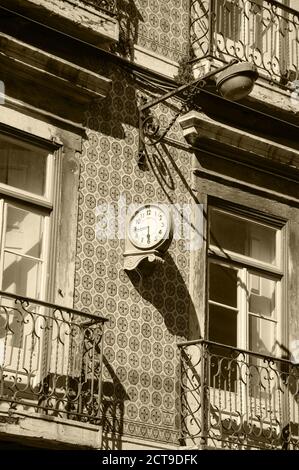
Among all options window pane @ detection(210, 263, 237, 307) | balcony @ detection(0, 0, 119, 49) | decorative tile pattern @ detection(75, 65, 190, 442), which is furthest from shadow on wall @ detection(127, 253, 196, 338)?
balcony @ detection(0, 0, 119, 49)

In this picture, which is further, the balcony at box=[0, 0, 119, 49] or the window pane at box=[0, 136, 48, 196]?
the balcony at box=[0, 0, 119, 49]

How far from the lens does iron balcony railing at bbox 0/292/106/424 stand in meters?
10.7

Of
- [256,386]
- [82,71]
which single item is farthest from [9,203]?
[256,386]

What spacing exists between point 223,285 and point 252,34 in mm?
2874

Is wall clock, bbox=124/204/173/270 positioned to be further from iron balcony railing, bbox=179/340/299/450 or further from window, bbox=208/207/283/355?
window, bbox=208/207/283/355

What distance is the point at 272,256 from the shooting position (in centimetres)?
1333

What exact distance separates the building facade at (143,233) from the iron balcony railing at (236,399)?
0.02 m

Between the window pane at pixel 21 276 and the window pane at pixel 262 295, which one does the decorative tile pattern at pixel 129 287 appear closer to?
the window pane at pixel 21 276

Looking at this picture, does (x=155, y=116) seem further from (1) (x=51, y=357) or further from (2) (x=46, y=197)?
(1) (x=51, y=357)

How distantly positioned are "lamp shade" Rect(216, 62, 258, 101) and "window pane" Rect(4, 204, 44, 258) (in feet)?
6.64

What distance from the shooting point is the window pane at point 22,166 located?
1147cm

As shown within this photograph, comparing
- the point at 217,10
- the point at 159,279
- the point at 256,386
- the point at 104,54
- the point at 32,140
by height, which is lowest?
the point at 256,386

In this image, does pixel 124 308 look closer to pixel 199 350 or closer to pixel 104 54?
pixel 199 350

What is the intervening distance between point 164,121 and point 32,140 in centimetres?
165
